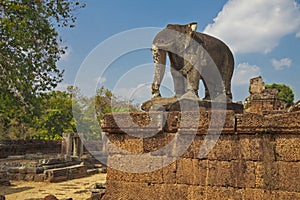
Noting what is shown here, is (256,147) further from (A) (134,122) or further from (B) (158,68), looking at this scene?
(B) (158,68)

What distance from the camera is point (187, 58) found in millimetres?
4848

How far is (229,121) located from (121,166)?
5.50ft

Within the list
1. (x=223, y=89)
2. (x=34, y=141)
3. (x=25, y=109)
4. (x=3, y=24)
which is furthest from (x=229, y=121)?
(x=34, y=141)

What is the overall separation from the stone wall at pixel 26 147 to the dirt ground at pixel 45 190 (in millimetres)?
8539

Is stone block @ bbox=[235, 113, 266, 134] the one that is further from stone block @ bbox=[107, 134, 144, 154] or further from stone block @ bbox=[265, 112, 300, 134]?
stone block @ bbox=[107, 134, 144, 154]

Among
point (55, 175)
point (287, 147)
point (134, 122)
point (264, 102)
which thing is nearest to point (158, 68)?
point (134, 122)

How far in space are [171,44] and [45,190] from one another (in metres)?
7.95

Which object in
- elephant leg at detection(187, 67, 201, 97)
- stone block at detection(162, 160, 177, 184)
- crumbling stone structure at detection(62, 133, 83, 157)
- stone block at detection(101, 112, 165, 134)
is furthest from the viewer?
crumbling stone structure at detection(62, 133, 83, 157)

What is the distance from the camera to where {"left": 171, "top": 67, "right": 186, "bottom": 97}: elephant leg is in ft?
16.4

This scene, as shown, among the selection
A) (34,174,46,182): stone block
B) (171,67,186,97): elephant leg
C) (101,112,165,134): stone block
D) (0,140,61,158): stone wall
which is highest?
(171,67,186,97): elephant leg

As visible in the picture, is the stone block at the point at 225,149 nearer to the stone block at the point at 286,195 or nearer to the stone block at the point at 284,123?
the stone block at the point at 284,123

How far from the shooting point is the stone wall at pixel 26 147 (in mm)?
19780

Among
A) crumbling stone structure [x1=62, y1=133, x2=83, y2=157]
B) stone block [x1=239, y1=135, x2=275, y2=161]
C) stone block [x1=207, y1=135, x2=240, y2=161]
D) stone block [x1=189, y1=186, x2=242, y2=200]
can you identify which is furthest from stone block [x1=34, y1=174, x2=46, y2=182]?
stone block [x1=239, y1=135, x2=275, y2=161]

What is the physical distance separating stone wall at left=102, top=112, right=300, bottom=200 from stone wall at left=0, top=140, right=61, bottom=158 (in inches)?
691
